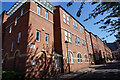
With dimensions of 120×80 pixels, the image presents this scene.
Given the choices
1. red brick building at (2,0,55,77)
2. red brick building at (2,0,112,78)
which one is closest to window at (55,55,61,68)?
red brick building at (2,0,112,78)

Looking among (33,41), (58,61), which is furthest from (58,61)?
(33,41)

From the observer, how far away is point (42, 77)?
10.1 metres

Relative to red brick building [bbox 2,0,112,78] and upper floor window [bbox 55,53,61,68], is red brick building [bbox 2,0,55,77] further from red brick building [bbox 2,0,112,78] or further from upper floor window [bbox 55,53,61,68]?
upper floor window [bbox 55,53,61,68]

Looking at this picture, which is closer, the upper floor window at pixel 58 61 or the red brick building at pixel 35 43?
the red brick building at pixel 35 43

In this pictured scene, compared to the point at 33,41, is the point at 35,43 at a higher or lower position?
lower

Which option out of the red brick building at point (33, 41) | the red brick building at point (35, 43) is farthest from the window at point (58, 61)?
the red brick building at point (33, 41)

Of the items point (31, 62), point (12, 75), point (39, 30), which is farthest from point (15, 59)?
point (39, 30)

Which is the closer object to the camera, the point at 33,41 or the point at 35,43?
the point at 33,41

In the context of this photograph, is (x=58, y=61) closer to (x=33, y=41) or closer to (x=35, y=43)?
(x=35, y=43)

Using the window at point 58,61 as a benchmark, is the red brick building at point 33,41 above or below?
above

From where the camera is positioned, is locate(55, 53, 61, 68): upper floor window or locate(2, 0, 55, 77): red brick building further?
locate(55, 53, 61, 68): upper floor window

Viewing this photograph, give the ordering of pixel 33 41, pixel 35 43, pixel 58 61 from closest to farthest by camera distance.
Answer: pixel 33 41
pixel 35 43
pixel 58 61

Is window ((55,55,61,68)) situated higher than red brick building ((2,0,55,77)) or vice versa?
red brick building ((2,0,55,77))

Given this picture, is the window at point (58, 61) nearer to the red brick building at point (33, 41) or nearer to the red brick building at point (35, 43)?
the red brick building at point (35, 43)
